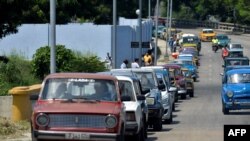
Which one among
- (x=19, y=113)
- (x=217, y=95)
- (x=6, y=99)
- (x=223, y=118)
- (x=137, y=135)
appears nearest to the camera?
(x=137, y=135)

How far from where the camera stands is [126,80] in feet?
79.7

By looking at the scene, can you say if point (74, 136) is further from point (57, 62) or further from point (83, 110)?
point (57, 62)

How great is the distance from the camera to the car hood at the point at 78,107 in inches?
787

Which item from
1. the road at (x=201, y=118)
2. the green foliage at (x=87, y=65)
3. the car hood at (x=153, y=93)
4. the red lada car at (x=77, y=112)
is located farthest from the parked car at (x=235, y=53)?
the red lada car at (x=77, y=112)

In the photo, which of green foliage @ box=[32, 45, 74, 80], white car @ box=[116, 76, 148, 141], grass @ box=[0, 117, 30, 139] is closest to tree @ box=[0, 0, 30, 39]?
grass @ box=[0, 117, 30, 139]

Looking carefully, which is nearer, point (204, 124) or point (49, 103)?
point (49, 103)

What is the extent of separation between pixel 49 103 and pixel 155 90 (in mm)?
9665

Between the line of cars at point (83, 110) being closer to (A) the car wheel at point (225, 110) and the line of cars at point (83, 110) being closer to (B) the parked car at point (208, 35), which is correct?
(A) the car wheel at point (225, 110)

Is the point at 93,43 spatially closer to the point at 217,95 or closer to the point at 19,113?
the point at 217,95

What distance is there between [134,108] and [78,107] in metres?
3.43

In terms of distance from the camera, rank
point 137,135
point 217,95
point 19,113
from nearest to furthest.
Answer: point 137,135
point 19,113
point 217,95

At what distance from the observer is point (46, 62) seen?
45.7 m

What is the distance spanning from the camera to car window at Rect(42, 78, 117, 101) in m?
20.9

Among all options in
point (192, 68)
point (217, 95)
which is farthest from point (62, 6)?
point (217, 95)
